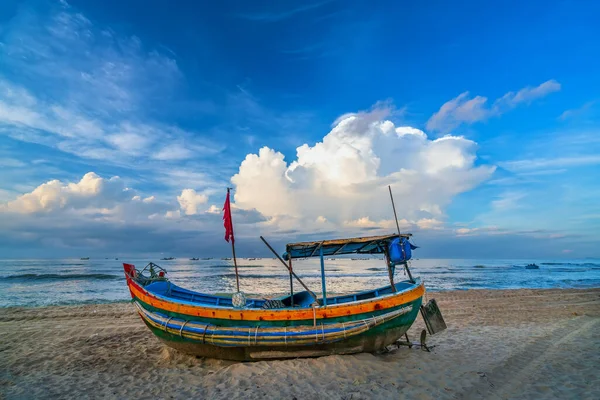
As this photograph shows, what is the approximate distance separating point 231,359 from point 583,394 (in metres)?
8.32

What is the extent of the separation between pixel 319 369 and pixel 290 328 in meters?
1.24

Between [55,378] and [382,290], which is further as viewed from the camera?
[382,290]

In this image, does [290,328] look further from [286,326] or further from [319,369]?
[319,369]

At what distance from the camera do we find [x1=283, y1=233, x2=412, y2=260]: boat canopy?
30.6 feet

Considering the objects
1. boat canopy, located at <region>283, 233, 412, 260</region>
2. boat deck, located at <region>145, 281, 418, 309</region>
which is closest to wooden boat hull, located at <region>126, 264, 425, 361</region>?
boat canopy, located at <region>283, 233, 412, 260</region>

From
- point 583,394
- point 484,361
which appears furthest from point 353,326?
point 583,394

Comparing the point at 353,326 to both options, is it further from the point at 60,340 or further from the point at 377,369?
the point at 60,340

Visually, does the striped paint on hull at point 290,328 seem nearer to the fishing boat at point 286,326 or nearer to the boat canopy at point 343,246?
the fishing boat at point 286,326

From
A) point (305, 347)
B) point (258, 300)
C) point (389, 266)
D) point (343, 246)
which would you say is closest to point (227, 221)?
point (258, 300)

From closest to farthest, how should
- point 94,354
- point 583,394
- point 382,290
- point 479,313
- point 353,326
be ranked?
point 583,394, point 353,326, point 94,354, point 382,290, point 479,313

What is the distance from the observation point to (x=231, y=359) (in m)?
8.55

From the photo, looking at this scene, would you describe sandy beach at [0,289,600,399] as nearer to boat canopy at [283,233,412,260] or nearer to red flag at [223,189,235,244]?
boat canopy at [283,233,412,260]

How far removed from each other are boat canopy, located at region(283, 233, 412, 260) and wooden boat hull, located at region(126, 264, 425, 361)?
1670 millimetres

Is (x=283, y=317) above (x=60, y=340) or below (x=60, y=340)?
above
